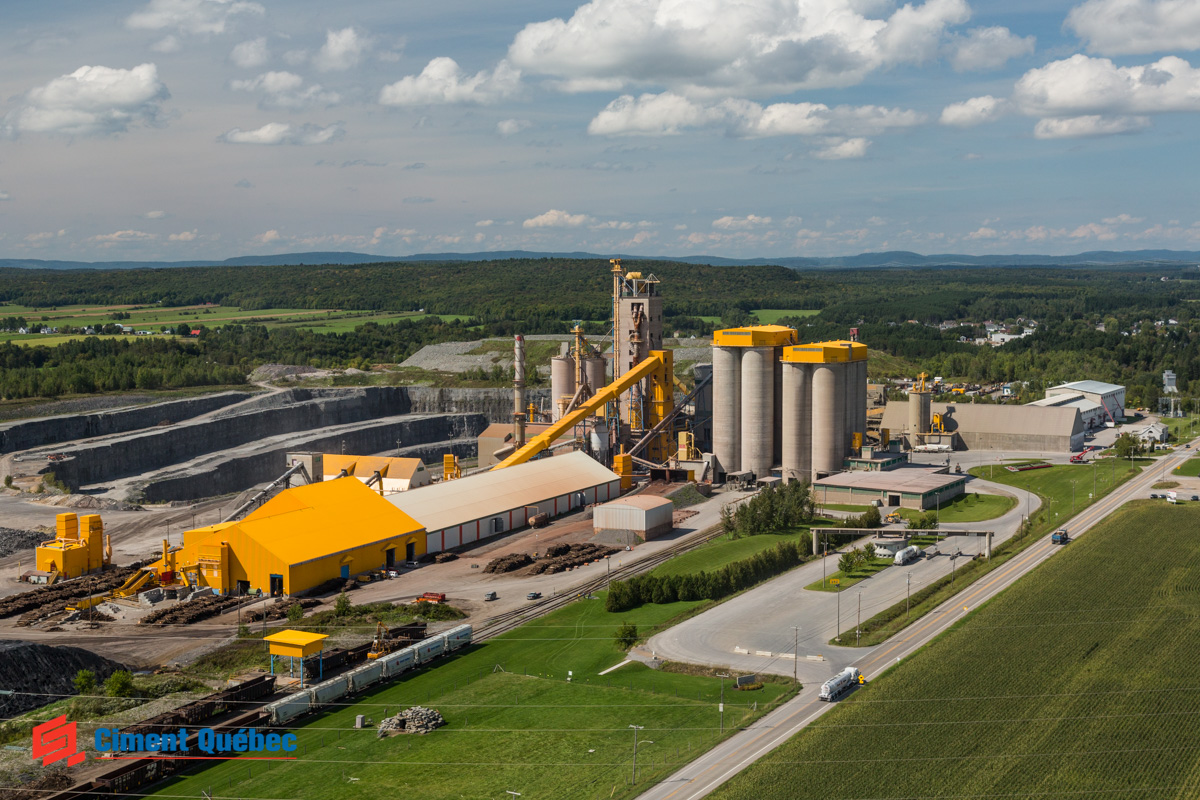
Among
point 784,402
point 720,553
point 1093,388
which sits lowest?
point 720,553

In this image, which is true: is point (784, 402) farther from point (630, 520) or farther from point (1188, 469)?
point (1188, 469)

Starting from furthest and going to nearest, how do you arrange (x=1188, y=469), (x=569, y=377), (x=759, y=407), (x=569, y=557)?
(x=569, y=377), (x=1188, y=469), (x=759, y=407), (x=569, y=557)

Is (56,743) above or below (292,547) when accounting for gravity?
below

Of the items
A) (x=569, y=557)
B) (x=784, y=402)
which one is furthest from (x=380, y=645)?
(x=784, y=402)

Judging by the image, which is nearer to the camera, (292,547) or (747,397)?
(292,547)

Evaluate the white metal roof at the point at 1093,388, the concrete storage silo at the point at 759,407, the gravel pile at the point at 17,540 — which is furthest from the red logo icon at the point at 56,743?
the white metal roof at the point at 1093,388

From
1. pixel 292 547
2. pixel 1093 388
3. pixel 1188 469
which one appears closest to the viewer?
pixel 292 547

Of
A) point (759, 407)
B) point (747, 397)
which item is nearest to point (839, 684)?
point (759, 407)

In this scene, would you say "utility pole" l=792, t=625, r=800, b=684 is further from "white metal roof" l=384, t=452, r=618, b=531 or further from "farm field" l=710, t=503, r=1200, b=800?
"white metal roof" l=384, t=452, r=618, b=531
